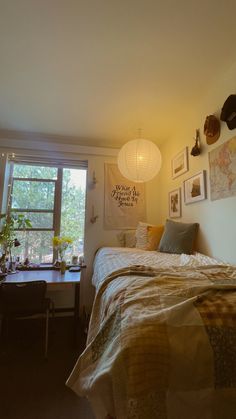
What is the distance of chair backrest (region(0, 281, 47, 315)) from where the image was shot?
1678 millimetres

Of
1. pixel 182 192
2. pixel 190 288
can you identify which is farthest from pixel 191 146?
pixel 190 288

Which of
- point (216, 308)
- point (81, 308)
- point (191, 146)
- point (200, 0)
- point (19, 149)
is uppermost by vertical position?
point (200, 0)

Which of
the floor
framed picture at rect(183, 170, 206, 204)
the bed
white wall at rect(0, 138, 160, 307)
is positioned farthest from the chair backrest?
framed picture at rect(183, 170, 206, 204)

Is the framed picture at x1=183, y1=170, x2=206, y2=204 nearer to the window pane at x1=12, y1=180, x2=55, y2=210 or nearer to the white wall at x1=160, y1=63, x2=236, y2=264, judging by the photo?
the white wall at x1=160, y1=63, x2=236, y2=264

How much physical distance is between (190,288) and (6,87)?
2283 millimetres

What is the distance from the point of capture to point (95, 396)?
0.61 metres

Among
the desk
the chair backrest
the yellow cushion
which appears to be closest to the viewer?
the chair backrest

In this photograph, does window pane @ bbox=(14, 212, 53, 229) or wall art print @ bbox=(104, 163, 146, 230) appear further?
wall art print @ bbox=(104, 163, 146, 230)

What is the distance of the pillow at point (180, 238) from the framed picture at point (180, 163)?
0.68 meters

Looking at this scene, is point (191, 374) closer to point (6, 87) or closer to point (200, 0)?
point (200, 0)

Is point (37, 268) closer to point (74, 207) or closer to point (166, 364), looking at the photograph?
point (74, 207)

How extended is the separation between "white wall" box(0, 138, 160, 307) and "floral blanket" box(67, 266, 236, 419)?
81.4 inches

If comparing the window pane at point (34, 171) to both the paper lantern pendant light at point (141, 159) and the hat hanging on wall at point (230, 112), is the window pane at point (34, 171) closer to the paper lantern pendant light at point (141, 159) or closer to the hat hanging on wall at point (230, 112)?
the paper lantern pendant light at point (141, 159)

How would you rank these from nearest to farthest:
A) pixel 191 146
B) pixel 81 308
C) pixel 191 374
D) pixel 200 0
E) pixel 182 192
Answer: pixel 191 374, pixel 200 0, pixel 191 146, pixel 182 192, pixel 81 308
